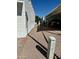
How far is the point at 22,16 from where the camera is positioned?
11.2 metres
